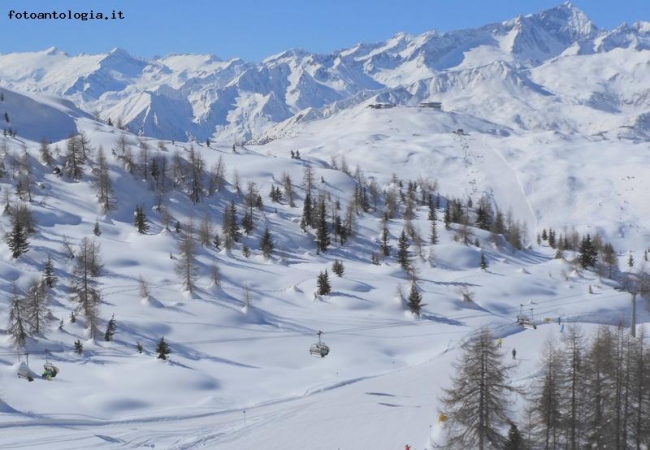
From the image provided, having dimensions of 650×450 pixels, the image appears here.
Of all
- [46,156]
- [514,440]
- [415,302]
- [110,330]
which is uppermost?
[46,156]

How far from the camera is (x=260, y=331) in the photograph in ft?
217

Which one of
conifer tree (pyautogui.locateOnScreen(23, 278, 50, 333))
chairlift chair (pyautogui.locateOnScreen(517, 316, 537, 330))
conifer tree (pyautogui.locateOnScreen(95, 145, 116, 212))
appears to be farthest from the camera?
conifer tree (pyautogui.locateOnScreen(95, 145, 116, 212))

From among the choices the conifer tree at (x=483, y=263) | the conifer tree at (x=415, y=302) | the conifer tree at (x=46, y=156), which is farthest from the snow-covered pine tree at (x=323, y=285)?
the conifer tree at (x=46, y=156)

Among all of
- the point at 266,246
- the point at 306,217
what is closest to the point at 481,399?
the point at 266,246

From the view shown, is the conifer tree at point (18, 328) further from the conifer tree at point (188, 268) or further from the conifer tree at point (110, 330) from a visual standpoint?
the conifer tree at point (188, 268)

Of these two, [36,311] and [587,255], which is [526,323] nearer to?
[587,255]

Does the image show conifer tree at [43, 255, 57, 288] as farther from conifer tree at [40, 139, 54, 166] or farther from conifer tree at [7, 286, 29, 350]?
conifer tree at [40, 139, 54, 166]

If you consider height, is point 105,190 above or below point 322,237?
above

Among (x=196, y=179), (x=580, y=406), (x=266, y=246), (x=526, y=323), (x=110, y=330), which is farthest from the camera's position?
(x=196, y=179)

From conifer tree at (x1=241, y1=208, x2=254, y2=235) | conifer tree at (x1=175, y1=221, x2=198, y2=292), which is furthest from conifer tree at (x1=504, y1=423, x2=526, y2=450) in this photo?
conifer tree at (x1=241, y1=208, x2=254, y2=235)

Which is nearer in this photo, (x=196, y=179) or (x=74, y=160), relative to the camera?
(x=74, y=160)

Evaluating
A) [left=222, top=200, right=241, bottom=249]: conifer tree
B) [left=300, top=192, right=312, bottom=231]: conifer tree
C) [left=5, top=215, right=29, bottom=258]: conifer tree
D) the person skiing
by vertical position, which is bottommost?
the person skiing

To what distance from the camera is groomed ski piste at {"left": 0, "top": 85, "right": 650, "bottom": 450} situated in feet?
138

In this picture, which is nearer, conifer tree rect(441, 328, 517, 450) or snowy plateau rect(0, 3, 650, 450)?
conifer tree rect(441, 328, 517, 450)
